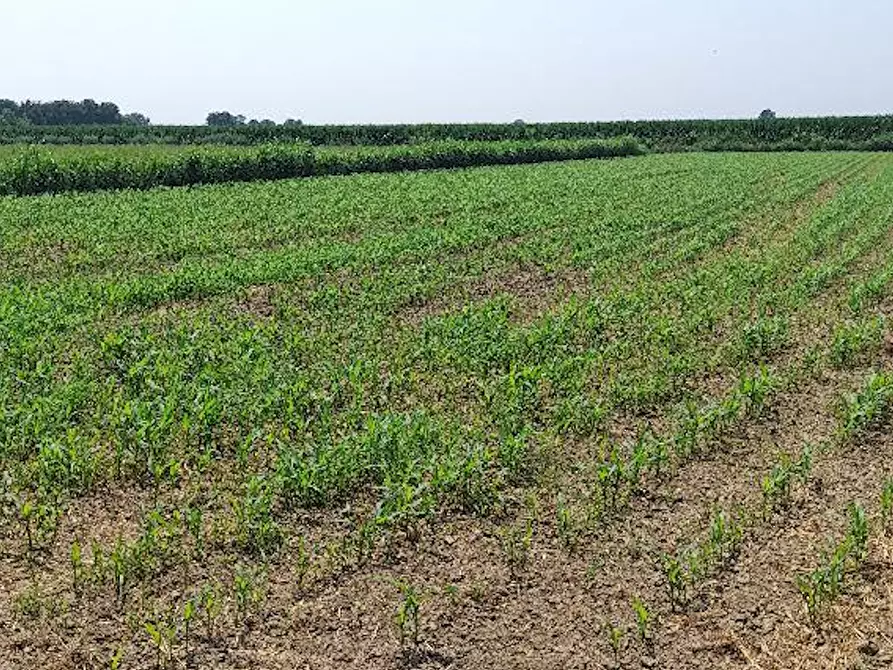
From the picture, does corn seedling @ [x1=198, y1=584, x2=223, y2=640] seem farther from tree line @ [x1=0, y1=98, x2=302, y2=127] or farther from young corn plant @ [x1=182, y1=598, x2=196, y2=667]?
tree line @ [x1=0, y1=98, x2=302, y2=127]

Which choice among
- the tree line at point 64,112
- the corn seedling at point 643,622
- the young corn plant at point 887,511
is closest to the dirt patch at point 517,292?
the young corn plant at point 887,511

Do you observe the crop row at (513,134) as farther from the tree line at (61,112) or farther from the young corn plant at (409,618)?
the young corn plant at (409,618)

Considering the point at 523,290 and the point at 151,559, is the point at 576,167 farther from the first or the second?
the point at 151,559

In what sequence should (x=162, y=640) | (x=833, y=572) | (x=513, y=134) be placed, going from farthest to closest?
(x=513, y=134)
(x=833, y=572)
(x=162, y=640)

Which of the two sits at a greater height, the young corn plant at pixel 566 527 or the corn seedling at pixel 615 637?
the young corn plant at pixel 566 527

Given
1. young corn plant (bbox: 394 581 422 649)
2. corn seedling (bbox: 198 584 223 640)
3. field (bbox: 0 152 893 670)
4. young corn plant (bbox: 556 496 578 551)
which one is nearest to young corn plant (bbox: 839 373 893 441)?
field (bbox: 0 152 893 670)

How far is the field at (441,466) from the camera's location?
4762mm

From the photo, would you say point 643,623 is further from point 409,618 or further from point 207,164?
point 207,164

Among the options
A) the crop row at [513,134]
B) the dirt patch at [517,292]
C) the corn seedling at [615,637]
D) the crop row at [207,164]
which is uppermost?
the crop row at [513,134]

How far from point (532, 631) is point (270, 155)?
105ft

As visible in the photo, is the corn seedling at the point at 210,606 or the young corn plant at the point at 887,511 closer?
the corn seedling at the point at 210,606

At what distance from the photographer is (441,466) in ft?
21.0

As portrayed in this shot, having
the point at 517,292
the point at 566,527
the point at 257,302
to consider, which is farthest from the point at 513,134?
the point at 566,527

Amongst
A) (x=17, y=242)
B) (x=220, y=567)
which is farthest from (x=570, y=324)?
(x=17, y=242)
